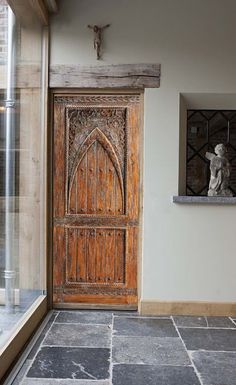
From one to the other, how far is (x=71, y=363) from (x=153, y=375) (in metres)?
0.53

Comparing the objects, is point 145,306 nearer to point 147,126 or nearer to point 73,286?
point 73,286

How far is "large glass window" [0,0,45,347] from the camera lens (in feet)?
9.12

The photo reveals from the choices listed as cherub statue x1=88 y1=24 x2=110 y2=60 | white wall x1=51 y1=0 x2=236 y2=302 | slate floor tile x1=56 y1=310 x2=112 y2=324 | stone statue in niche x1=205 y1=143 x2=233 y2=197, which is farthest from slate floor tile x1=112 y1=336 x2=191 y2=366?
cherub statue x1=88 y1=24 x2=110 y2=60

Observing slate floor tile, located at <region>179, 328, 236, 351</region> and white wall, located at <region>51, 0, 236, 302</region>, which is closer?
slate floor tile, located at <region>179, 328, 236, 351</region>

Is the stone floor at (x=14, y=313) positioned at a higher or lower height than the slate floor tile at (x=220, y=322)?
higher

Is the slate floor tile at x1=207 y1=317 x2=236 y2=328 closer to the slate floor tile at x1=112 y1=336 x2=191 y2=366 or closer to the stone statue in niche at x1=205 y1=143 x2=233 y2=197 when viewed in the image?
the slate floor tile at x1=112 y1=336 x2=191 y2=366

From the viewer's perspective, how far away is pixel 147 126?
142 inches

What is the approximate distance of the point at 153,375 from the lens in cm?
241

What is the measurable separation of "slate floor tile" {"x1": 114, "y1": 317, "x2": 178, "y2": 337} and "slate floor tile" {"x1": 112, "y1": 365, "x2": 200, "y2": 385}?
60 centimetres

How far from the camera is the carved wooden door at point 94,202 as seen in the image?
3.71 m

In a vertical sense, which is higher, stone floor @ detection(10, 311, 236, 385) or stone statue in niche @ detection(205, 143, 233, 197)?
stone statue in niche @ detection(205, 143, 233, 197)

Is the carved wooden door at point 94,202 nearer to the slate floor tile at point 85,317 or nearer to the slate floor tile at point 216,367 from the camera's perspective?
the slate floor tile at point 85,317

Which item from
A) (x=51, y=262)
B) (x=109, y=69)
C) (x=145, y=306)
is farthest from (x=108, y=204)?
(x=109, y=69)

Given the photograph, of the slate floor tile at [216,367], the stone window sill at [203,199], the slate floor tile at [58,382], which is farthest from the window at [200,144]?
the slate floor tile at [58,382]
